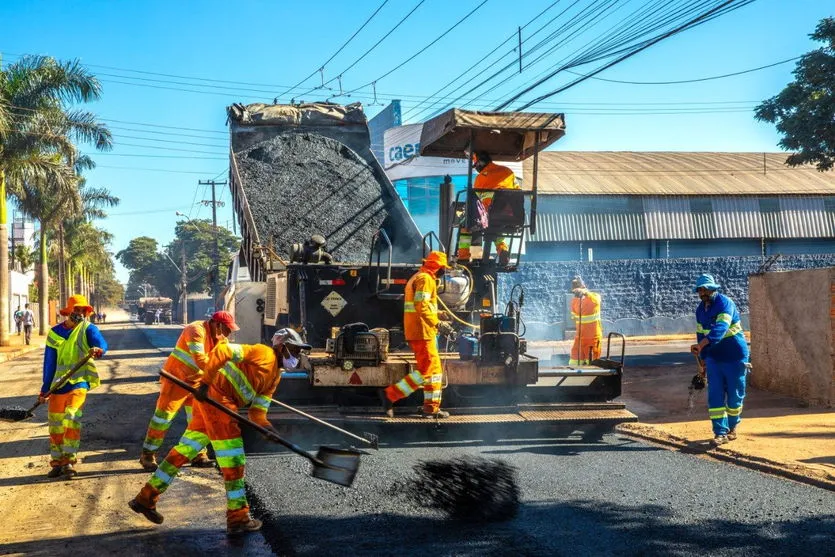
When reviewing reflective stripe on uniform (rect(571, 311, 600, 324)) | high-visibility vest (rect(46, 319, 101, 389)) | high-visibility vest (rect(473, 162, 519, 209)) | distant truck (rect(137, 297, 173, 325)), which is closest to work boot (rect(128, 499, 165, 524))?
high-visibility vest (rect(46, 319, 101, 389))

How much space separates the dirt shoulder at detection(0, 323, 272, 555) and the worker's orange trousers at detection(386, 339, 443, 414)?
1.67 metres

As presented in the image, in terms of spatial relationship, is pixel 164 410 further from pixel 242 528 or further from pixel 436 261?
pixel 436 261

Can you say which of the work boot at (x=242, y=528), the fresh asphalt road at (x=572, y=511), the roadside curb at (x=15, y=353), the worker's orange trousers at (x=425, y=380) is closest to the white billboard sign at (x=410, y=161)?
the roadside curb at (x=15, y=353)

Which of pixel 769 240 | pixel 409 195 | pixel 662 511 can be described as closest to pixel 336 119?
pixel 662 511

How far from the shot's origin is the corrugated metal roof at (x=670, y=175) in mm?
30094

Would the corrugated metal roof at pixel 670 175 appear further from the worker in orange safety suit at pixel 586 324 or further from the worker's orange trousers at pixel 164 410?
the worker's orange trousers at pixel 164 410

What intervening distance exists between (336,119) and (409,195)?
48.7 feet

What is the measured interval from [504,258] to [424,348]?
1603mm

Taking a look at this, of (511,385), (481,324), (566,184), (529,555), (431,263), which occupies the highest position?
(566,184)

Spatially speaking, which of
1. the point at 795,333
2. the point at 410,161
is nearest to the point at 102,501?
the point at 795,333

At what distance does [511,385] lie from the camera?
762 centimetres

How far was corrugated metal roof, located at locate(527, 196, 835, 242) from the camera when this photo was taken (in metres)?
28.8

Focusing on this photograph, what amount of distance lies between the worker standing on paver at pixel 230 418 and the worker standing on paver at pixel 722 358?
4138 millimetres

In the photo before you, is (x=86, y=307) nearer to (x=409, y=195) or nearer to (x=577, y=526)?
(x=577, y=526)
